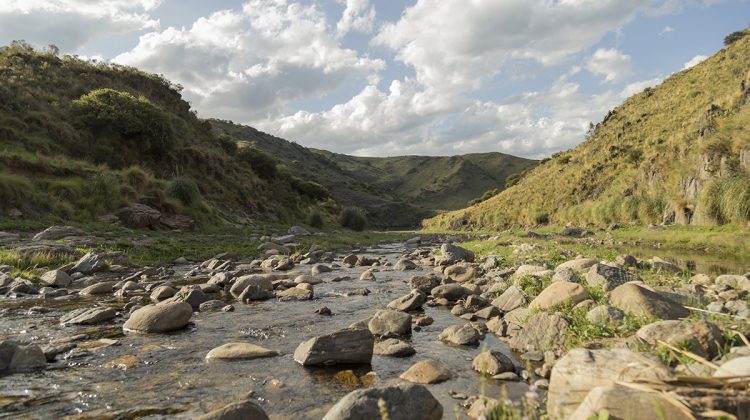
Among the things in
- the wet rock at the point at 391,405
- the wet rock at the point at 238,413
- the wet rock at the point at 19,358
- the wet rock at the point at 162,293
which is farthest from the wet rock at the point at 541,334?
the wet rock at the point at 162,293

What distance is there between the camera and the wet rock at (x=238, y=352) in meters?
6.22

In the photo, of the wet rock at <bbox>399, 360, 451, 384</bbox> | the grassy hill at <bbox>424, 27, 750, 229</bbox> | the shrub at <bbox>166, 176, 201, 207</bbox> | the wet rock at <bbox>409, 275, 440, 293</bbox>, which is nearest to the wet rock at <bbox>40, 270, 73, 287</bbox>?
the wet rock at <bbox>409, 275, 440, 293</bbox>

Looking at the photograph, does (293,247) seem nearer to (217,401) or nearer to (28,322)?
(28,322)

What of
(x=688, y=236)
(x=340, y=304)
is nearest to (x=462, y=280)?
(x=340, y=304)

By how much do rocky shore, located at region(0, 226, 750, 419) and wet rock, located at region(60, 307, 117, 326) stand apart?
1.1 inches

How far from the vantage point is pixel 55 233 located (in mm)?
16594

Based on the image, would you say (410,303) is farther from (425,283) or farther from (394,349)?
(394,349)

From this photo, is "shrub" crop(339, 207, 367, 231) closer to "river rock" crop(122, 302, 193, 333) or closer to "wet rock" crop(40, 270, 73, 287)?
"wet rock" crop(40, 270, 73, 287)

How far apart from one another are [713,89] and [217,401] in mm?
48655

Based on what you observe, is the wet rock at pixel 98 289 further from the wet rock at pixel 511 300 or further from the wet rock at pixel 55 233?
the wet rock at pixel 511 300

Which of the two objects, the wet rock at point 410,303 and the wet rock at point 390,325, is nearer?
the wet rock at point 390,325

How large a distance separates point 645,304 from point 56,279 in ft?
44.5

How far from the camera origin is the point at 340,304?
10.2m

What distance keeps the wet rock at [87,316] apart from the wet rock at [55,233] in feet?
31.8
